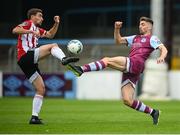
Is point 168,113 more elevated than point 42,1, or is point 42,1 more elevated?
point 42,1

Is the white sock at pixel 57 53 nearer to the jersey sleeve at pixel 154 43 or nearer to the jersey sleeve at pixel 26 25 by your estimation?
the jersey sleeve at pixel 26 25

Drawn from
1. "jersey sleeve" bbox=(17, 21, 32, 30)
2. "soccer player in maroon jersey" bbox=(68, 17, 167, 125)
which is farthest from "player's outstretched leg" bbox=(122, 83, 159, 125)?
"jersey sleeve" bbox=(17, 21, 32, 30)

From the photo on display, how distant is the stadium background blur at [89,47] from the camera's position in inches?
1062

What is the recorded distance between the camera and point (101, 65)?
44.8ft

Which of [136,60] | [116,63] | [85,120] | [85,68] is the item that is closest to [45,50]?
[85,68]

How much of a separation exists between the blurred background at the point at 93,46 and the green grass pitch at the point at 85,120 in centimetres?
602

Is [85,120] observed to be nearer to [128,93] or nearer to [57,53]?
[128,93]

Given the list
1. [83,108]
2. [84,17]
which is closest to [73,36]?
[84,17]

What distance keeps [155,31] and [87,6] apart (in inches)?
640

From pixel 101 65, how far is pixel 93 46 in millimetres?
19262

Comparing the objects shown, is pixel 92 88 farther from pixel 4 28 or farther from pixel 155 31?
pixel 4 28

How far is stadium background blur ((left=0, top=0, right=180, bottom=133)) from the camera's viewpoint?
88.5ft

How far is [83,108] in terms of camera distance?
2050cm

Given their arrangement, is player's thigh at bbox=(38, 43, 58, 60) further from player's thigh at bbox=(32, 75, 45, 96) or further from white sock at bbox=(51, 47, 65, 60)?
player's thigh at bbox=(32, 75, 45, 96)
